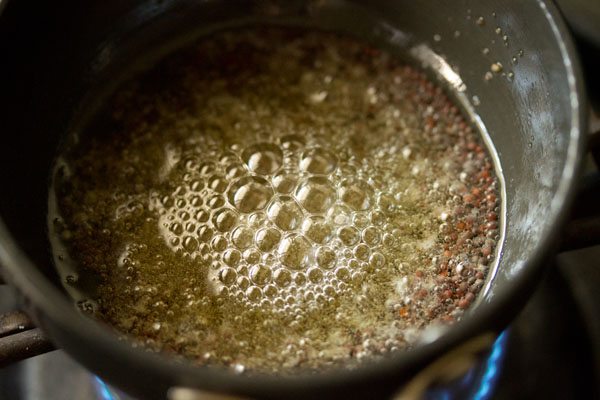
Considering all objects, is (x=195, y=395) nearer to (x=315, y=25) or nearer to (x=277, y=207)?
(x=277, y=207)

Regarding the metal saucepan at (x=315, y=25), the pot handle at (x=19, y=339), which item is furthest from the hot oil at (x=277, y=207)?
the pot handle at (x=19, y=339)

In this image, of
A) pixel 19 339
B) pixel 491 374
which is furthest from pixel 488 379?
pixel 19 339

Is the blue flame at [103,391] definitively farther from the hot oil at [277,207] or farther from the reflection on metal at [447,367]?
the reflection on metal at [447,367]

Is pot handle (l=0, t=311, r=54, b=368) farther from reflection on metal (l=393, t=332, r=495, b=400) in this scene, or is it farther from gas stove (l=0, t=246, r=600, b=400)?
reflection on metal (l=393, t=332, r=495, b=400)

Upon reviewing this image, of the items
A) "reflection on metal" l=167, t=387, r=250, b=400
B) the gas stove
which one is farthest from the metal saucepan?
the gas stove

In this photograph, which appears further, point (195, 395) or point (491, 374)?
point (491, 374)
